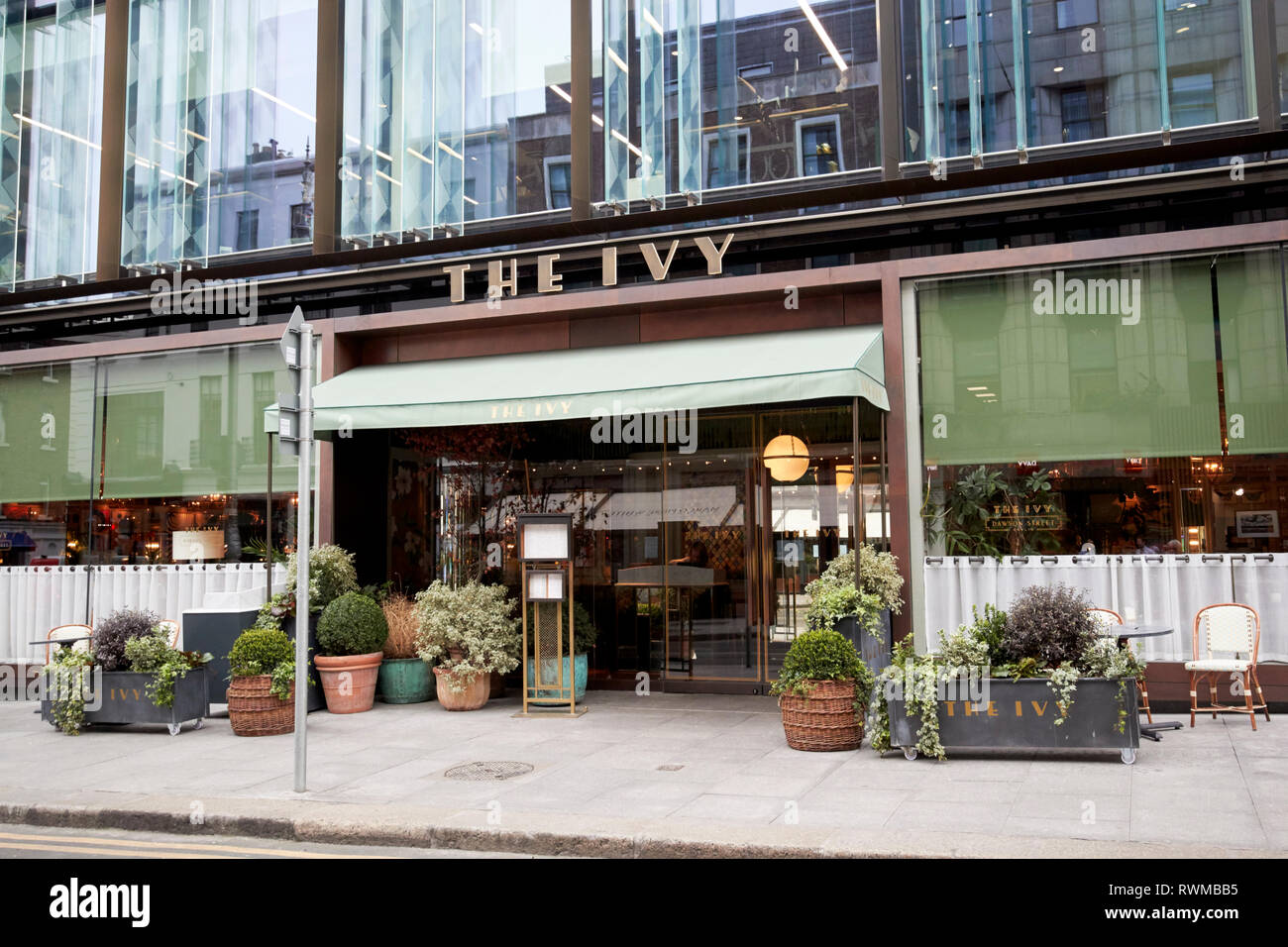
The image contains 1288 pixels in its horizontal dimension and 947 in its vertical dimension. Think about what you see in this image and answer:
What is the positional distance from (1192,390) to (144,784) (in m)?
9.88

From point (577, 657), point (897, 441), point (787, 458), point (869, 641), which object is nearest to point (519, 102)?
point (787, 458)

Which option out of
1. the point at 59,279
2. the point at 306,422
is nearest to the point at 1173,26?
the point at 306,422

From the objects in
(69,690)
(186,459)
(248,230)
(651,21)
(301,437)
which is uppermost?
(651,21)

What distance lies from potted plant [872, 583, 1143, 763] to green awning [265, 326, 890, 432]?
239cm

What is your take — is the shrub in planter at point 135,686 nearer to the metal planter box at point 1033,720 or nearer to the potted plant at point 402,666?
the potted plant at point 402,666

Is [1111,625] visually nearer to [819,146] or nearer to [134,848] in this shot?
[819,146]

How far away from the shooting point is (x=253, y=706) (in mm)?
10398

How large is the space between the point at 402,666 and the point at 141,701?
277cm

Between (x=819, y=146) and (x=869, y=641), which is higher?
(x=819, y=146)

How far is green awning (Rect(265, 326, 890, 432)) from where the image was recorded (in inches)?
386

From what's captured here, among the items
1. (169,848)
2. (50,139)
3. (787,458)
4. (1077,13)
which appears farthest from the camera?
(50,139)

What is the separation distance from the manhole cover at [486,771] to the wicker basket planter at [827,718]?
90.5 inches

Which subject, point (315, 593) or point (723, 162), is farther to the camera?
point (723, 162)

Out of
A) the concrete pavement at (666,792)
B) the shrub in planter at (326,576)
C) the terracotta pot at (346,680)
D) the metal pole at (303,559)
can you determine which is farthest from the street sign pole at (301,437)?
the shrub in planter at (326,576)
